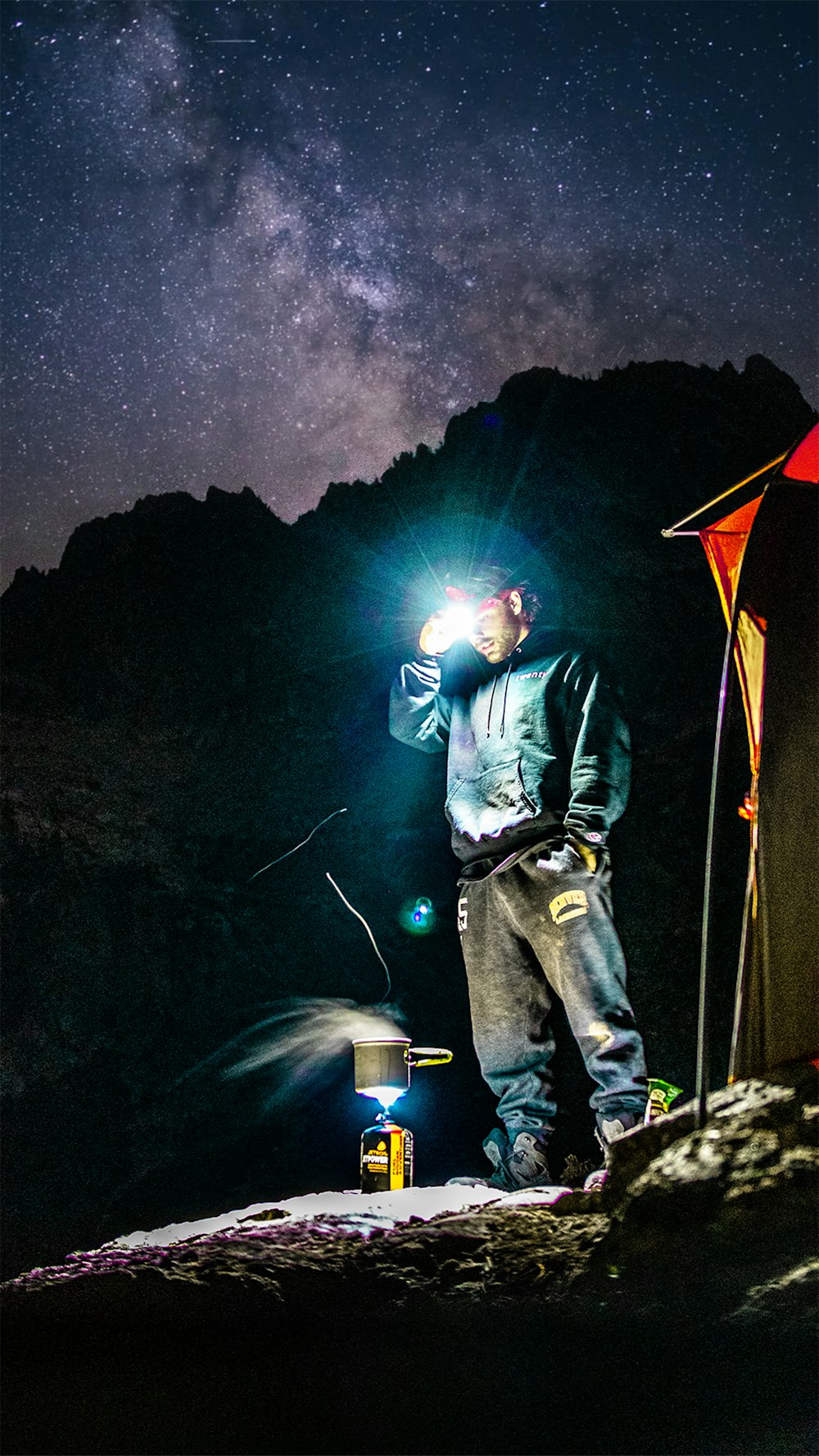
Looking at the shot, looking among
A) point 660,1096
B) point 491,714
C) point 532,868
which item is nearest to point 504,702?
point 491,714

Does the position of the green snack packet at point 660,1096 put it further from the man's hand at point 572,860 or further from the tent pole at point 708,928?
the man's hand at point 572,860

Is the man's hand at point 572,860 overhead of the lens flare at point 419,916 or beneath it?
overhead

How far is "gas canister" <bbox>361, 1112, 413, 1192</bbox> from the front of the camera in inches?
161

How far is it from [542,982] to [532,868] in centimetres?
52

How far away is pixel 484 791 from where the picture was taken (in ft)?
14.4

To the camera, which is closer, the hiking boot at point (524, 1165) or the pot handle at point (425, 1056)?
the hiking boot at point (524, 1165)

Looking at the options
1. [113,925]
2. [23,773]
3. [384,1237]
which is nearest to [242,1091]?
[113,925]

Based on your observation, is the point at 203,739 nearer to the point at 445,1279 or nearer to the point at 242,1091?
the point at 242,1091

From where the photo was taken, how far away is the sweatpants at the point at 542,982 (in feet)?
12.0

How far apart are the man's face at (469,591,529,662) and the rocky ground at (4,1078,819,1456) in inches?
93.3

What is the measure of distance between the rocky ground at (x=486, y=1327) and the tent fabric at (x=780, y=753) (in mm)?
589

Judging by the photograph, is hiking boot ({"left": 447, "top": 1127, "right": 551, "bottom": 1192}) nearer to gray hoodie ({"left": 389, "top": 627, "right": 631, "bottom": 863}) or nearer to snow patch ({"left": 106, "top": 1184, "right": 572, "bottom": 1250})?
snow patch ({"left": 106, "top": 1184, "right": 572, "bottom": 1250})

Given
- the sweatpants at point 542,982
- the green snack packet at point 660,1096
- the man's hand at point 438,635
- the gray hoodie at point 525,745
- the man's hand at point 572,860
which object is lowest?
the green snack packet at point 660,1096

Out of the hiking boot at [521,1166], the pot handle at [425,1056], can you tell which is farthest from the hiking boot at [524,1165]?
the pot handle at [425,1056]
